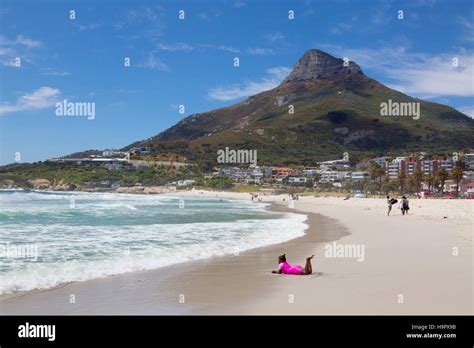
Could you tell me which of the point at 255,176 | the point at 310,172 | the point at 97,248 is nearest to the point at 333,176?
the point at 310,172

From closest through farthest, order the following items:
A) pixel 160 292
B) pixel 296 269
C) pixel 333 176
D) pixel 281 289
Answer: pixel 160 292 < pixel 281 289 < pixel 296 269 < pixel 333 176

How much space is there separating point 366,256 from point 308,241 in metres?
5.04

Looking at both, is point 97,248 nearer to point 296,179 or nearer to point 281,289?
point 281,289

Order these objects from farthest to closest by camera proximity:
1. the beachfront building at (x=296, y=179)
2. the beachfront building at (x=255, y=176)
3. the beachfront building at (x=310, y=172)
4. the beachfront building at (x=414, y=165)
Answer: the beachfront building at (x=310, y=172) < the beachfront building at (x=255, y=176) < the beachfront building at (x=414, y=165) < the beachfront building at (x=296, y=179)

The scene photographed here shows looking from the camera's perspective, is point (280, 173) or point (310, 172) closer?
point (310, 172)

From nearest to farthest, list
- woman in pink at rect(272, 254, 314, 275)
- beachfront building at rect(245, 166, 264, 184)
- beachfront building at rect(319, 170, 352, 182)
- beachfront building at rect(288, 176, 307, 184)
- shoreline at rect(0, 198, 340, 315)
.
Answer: shoreline at rect(0, 198, 340, 315), woman in pink at rect(272, 254, 314, 275), beachfront building at rect(288, 176, 307, 184), beachfront building at rect(319, 170, 352, 182), beachfront building at rect(245, 166, 264, 184)

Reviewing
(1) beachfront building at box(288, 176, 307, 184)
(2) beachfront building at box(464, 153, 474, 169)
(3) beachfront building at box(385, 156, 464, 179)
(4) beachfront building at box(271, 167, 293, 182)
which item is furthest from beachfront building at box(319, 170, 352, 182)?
(2) beachfront building at box(464, 153, 474, 169)

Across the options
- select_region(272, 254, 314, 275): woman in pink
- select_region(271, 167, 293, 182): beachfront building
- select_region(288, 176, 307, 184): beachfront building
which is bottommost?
select_region(272, 254, 314, 275): woman in pink

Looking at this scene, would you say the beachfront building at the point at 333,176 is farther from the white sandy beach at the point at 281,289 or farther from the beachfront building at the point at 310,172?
the white sandy beach at the point at 281,289

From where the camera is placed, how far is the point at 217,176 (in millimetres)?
154250

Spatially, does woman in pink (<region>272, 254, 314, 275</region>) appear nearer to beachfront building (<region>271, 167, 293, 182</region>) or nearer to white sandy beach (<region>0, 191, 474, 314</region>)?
Answer: white sandy beach (<region>0, 191, 474, 314</region>)

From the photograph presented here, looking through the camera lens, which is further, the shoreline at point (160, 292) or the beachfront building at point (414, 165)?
the beachfront building at point (414, 165)

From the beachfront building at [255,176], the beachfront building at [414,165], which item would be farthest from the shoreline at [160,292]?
the beachfront building at [255,176]
